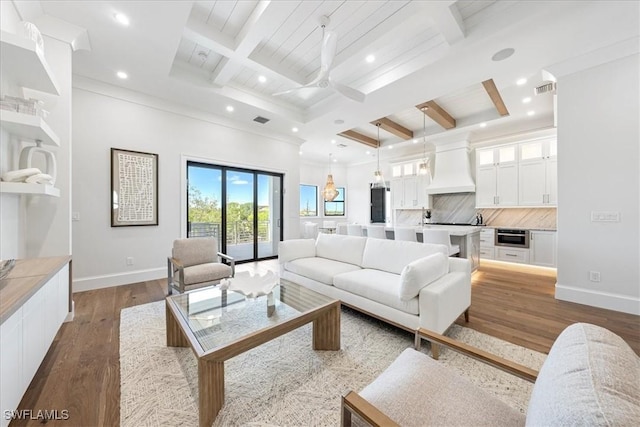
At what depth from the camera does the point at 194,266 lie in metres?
3.34

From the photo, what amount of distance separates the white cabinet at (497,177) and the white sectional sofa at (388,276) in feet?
14.3

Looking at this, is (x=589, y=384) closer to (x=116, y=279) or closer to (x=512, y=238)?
(x=116, y=279)

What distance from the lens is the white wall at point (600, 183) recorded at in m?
2.87

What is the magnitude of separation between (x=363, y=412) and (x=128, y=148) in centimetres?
478

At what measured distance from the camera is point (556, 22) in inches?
96.9

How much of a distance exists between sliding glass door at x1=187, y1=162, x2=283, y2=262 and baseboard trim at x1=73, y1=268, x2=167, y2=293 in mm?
848

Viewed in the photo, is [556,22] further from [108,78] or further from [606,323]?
[108,78]

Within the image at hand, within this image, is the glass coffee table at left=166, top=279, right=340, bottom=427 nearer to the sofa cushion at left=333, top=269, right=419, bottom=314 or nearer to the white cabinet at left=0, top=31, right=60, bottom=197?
the sofa cushion at left=333, top=269, right=419, bottom=314

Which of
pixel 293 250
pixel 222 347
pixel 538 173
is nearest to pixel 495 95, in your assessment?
pixel 538 173

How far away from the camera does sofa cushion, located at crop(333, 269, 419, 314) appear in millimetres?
2172

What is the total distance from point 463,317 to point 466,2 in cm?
330

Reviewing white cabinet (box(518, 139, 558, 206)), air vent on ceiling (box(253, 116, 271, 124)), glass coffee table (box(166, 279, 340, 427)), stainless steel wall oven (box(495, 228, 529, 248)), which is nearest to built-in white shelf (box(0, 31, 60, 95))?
glass coffee table (box(166, 279, 340, 427))

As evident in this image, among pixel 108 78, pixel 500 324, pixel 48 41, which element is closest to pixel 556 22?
pixel 500 324

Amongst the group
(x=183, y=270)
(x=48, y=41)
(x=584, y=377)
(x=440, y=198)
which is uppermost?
(x=48, y=41)
